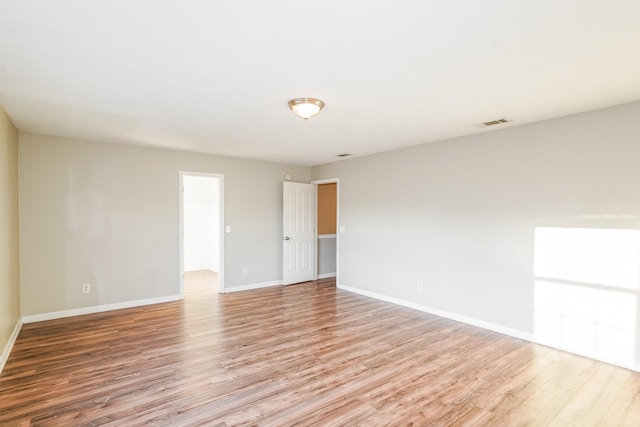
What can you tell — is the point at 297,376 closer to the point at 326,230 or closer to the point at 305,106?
the point at 305,106

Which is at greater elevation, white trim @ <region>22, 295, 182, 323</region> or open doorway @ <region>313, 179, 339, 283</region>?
open doorway @ <region>313, 179, 339, 283</region>

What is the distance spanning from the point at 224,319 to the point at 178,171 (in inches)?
101

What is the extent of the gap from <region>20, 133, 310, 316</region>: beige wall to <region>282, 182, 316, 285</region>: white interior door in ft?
2.92

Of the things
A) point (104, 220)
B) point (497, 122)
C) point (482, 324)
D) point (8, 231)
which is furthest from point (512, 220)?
point (8, 231)

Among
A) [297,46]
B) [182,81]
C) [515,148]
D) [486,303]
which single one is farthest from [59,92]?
[486,303]

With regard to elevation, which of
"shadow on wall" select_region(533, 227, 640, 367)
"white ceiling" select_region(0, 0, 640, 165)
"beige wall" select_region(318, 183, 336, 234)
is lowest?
"shadow on wall" select_region(533, 227, 640, 367)

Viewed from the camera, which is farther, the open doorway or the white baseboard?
the open doorway

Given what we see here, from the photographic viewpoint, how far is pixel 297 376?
2.83m

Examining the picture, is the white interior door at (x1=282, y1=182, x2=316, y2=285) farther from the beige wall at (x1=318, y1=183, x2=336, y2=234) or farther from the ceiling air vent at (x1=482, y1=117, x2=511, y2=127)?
the ceiling air vent at (x1=482, y1=117, x2=511, y2=127)

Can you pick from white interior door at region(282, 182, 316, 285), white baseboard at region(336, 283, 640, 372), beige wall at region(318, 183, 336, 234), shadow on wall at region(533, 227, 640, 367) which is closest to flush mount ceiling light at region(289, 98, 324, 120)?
shadow on wall at region(533, 227, 640, 367)

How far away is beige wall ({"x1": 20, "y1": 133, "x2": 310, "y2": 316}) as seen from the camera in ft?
13.9

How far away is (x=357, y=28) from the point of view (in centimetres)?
184

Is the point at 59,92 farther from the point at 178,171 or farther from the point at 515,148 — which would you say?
the point at 515,148

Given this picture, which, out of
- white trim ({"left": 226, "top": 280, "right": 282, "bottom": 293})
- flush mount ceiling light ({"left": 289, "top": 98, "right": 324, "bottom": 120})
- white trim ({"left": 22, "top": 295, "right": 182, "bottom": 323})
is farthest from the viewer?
white trim ({"left": 226, "top": 280, "right": 282, "bottom": 293})
